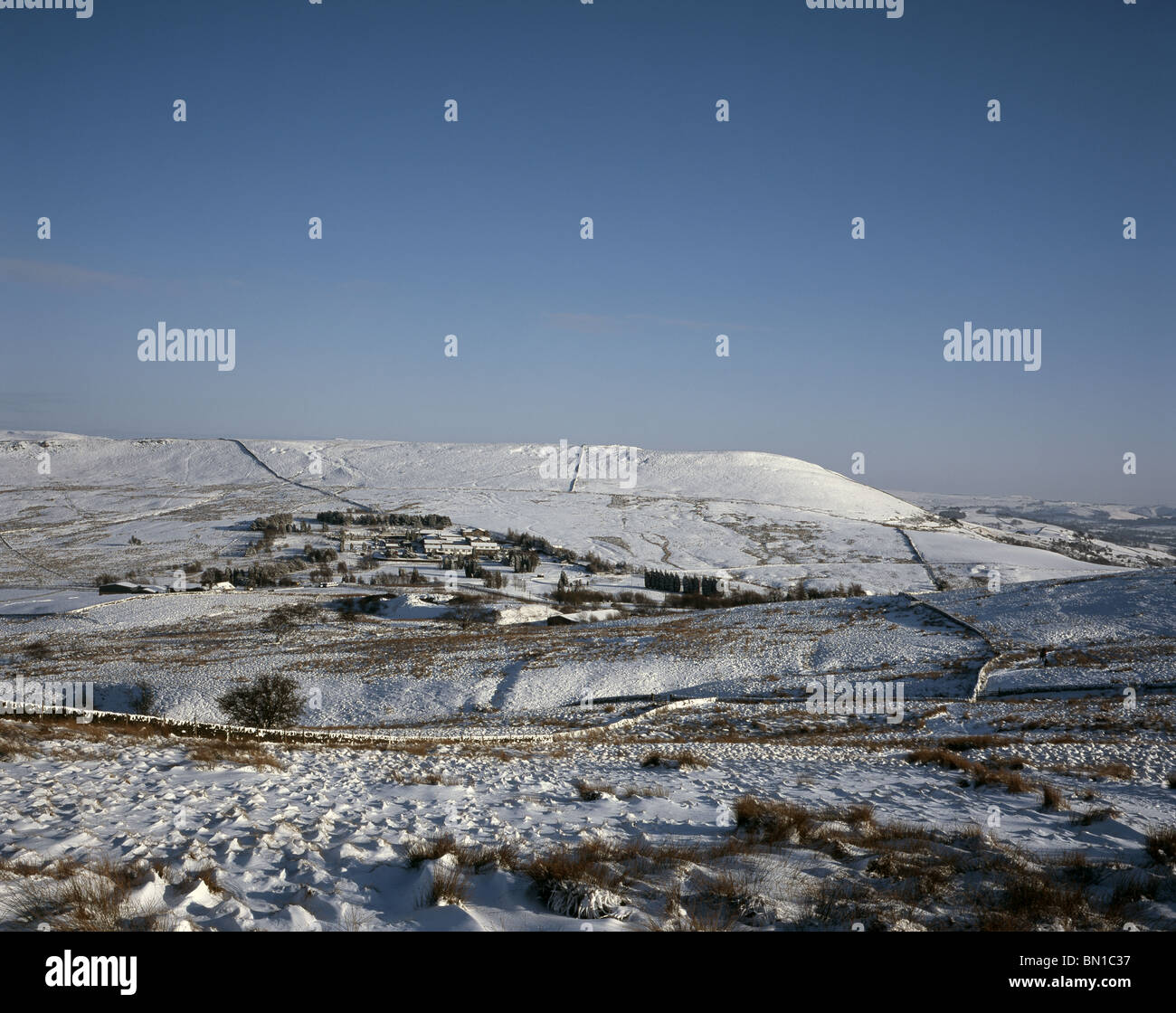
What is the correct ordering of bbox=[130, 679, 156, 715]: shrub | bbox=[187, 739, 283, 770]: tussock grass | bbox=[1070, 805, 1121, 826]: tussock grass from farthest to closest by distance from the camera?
bbox=[130, 679, 156, 715]: shrub → bbox=[187, 739, 283, 770]: tussock grass → bbox=[1070, 805, 1121, 826]: tussock grass

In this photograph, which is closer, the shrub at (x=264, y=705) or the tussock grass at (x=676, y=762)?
the tussock grass at (x=676, y=762)

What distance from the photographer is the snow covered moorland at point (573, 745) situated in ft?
19.9

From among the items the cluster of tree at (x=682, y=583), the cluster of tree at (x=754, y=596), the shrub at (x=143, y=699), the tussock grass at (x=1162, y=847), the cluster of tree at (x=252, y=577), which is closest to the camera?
the tussock grass at (x=1162, y=847)

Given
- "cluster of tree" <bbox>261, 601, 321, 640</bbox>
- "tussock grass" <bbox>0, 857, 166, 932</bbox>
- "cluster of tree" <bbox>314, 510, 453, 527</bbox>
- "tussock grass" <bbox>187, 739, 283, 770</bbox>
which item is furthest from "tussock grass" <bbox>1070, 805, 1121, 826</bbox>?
"cluster of tree" <bbox>314, 510, 453, 527</bbox>

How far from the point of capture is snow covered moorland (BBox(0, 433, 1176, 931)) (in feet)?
19.9

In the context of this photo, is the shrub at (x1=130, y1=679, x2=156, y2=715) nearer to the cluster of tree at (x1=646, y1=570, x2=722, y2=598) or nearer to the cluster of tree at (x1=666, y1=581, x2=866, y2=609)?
the cluster of tree at (x1=666, y1=581, x2=866, y2=609)

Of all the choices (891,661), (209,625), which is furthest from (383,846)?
(209,625)

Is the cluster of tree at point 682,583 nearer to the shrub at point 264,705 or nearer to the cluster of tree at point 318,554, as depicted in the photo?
the cluster of tree at point 318,554

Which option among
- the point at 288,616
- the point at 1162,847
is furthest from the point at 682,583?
the point at 1162,847

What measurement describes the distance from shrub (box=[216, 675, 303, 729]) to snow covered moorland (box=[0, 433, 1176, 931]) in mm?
199

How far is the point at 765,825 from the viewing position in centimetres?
873

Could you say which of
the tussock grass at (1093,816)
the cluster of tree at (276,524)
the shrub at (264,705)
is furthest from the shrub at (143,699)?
the cluster of tree at (276,524)

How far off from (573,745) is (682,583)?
61.1 m

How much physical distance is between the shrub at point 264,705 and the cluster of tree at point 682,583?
167ft
